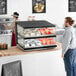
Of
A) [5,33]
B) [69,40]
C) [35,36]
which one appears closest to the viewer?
[35,36]

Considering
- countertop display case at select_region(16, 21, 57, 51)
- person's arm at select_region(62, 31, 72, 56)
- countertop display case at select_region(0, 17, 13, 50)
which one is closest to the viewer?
countertop display case at select_region(16, 21, 57, 51)

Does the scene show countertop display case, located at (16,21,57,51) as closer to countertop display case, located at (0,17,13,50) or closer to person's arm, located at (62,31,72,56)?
person's arm, located at (62,31,72,56)

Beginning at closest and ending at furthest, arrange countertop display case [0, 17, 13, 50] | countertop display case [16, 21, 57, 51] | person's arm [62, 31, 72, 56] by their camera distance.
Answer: countertop display case [16, 21, 57, 51]
person's arm [62, 31, 72, 56]
countertop display case [0, 17, 13, 50]

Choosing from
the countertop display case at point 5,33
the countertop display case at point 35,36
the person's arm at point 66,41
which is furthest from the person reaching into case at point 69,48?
the countertop display case at point 5,33

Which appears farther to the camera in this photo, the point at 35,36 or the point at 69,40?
the point at 69,40

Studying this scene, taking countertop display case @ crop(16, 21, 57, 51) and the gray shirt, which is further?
the gray shirt

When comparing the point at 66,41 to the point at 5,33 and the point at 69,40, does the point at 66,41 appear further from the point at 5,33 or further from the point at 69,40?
the point at 5,33

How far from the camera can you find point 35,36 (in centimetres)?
383

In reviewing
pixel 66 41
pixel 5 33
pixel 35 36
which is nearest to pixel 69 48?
pixel 66 41

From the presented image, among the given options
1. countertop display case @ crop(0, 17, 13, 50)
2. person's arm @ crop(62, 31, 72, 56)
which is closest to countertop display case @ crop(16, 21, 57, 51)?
person's arm @ crop(62, 31, 72, 56)

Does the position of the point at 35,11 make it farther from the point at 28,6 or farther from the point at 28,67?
the point at 28,67

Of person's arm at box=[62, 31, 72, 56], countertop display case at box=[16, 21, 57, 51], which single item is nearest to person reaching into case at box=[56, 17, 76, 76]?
person's arm at box=[62, 31, 72, 56]

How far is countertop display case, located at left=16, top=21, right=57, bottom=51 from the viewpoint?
3789mm

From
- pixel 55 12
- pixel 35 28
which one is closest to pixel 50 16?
pixel 55 12
